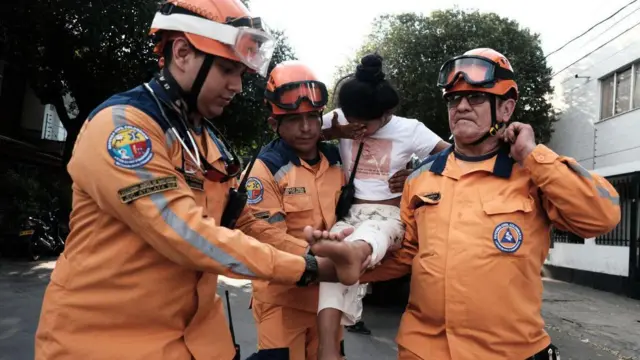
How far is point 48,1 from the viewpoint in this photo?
11.1 meters

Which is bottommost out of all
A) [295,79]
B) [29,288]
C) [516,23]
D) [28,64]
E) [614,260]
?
[29,288]

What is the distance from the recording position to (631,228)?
11.8m

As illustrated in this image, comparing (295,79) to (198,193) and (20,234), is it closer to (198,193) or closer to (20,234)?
(198,193)

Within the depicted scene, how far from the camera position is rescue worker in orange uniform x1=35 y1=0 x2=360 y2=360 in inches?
69.7

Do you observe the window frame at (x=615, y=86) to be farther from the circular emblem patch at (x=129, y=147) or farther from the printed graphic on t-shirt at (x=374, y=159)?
the circular emblem patch at (x=129, y=147)

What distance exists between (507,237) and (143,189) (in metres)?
1.54

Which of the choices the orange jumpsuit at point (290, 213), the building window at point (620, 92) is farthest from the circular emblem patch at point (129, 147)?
the building window at point (620, 92)

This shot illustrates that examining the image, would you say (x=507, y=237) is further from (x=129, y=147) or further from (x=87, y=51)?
(x=87, y=51)

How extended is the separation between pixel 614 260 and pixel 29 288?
40.7 feet

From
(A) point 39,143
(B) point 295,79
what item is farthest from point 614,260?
(A) point 39,143

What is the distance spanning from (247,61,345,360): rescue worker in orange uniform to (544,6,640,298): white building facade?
426 inches

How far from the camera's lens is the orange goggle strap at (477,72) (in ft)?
8.68

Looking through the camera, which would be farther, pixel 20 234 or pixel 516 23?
pixel 516 23

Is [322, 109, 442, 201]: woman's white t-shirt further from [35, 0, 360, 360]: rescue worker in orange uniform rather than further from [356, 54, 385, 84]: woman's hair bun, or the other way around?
[35, 0, 360, 360]: rescue worker in orange uniform
